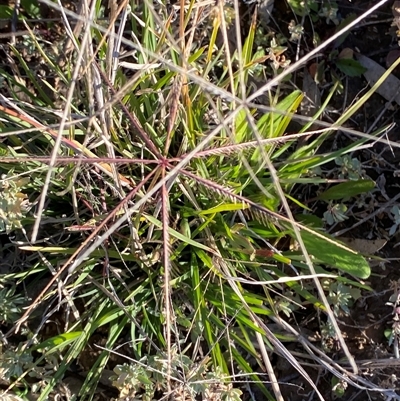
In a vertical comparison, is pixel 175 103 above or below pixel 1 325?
above

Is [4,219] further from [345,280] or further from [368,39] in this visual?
[368,39]

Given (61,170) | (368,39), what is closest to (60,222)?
(61,170)

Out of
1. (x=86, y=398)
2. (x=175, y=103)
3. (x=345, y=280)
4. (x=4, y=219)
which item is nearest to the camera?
(x=175, y=103)

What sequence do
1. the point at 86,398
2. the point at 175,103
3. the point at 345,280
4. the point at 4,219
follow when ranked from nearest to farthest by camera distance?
1. the point at 175,103
2. the point at 4,219
3. the point at 345,280
4. the point at 86,398

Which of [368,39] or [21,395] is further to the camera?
[368,39]

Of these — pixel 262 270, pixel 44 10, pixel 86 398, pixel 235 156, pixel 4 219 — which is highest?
pixel 44 10

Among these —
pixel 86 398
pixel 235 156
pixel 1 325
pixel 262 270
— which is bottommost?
pixel 86 398

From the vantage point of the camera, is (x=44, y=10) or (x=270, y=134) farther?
(x=44, y=10)

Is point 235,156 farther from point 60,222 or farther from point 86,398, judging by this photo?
point 86,398

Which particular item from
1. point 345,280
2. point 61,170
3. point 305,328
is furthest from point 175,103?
point 305,328
